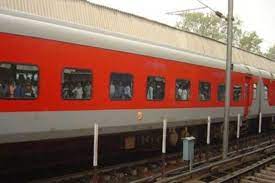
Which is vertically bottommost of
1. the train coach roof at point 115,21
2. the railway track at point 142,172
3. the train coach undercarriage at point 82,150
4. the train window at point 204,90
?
the railway track at point 142,172

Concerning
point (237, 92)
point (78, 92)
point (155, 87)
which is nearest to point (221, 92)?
point (237, 92)

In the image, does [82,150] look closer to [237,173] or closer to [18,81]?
[18,81]

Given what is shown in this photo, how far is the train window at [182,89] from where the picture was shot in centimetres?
1377

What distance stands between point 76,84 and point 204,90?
7010mm

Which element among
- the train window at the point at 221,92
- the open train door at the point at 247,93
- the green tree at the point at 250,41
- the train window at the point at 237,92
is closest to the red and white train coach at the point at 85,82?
the train window at the point at 221,92

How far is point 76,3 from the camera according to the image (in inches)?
483

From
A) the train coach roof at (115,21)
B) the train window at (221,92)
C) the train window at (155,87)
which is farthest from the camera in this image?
the train window at (221,92)

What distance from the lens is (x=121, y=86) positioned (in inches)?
441

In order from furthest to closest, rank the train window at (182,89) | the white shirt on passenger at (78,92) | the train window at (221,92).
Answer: the train window at (221,92) < the train window at (182,89) < the white shirt on passenger at (78,92)

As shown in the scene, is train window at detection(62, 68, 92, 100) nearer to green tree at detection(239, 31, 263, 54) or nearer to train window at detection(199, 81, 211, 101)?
train window at detection(199, 81, 211, 101)

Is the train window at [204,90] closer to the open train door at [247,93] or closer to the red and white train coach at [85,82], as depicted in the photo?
the red and white train coach at [85,82]

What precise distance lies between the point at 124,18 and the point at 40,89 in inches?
234

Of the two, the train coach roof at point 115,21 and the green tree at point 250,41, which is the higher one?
the green tree at point 250,41

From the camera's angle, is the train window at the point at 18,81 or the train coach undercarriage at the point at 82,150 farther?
the train coach undercarriage at the point at 82,150
